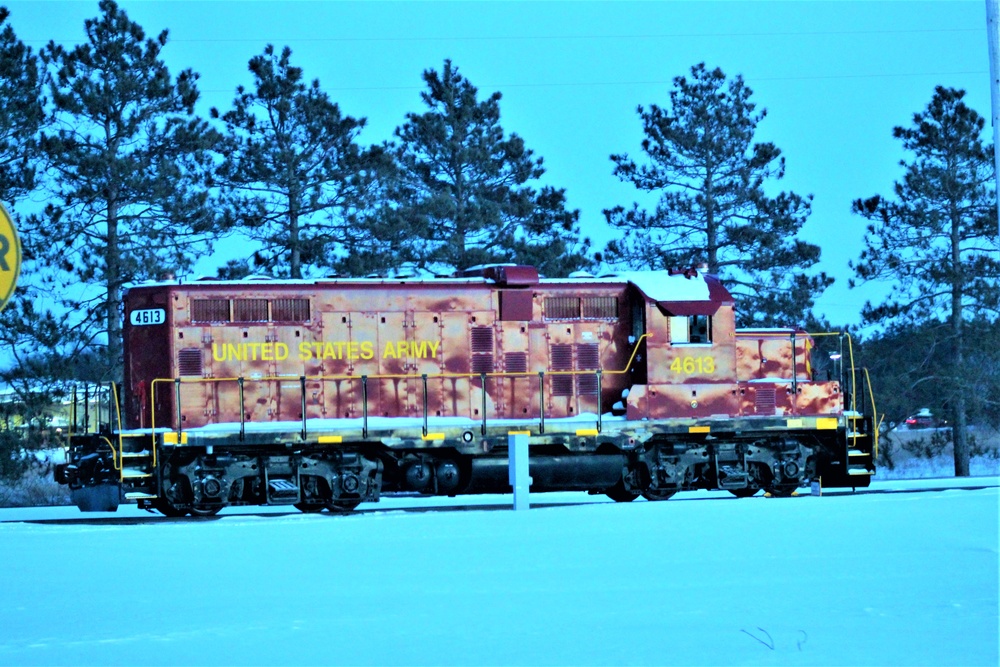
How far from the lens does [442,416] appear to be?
55.6 feet

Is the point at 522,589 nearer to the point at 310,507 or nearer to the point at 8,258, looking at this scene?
the point at 8,258

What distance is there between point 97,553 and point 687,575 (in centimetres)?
555

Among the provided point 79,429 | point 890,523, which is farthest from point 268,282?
point 890,523

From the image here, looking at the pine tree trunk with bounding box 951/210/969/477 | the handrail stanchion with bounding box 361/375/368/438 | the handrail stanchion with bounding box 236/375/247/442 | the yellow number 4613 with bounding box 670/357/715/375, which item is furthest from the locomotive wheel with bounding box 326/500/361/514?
the pine tree trunk with bounding box 951/210/969/477

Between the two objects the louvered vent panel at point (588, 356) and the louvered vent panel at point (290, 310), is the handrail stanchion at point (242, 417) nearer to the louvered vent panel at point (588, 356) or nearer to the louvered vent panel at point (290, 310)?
the louvered vent panel at point (290, 310)

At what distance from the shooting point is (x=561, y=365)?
57.4 feet

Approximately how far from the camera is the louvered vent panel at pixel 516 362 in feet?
56.7

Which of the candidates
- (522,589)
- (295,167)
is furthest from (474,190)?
(522,589)

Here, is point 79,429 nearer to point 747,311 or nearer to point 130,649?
point 130,649

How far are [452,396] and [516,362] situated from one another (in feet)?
3.39

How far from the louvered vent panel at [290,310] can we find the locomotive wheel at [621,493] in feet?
16.4

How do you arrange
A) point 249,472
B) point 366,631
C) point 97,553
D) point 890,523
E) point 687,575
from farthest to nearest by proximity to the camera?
point 249,472 → point 890,523 → point 97,553 → point 687,575 → point 366,631

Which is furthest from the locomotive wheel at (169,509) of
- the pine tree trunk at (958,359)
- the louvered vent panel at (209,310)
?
the pine tree trunk at (958,359)

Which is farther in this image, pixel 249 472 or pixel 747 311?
pixel 747 311
